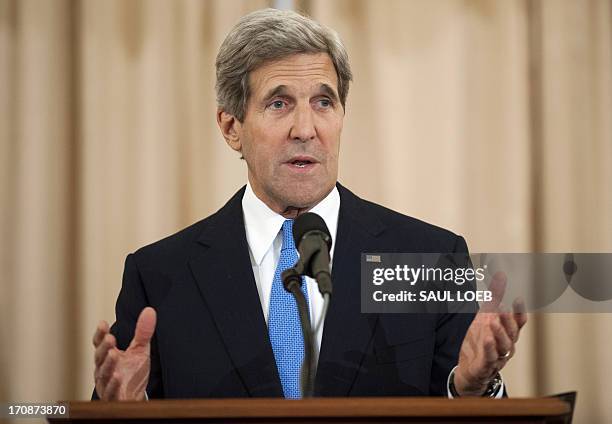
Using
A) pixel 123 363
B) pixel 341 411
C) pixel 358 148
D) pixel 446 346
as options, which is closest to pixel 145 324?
pixel 123 363

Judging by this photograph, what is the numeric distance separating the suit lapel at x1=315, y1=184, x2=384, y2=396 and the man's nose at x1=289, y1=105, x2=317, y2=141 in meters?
0.20

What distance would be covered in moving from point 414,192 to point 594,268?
2.00 feet

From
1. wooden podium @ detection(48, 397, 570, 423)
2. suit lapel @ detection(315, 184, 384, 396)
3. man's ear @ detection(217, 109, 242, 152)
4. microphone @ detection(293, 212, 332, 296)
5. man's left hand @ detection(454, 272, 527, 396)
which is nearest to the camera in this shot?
wooden podium @ detection(48, 397, 570, 423)

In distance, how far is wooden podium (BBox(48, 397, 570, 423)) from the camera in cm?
134

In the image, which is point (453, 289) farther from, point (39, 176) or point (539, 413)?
point (39, 176)

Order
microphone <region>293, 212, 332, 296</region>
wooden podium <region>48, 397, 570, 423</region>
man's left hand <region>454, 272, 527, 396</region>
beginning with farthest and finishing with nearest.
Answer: man's left hand <region>454, 272, 527, 396</region> < microphone <region>293, 212, 332, 296</region> < wooden podium <region>48, 397, 570, 423</region>

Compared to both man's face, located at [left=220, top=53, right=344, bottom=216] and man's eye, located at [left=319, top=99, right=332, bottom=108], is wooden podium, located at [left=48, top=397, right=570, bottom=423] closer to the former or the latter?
man's face, located at [left=220, top=53, right=344, bottom=216]

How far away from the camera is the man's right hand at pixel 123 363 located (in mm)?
1614

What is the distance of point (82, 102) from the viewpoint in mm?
2936

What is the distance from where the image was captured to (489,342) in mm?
1593

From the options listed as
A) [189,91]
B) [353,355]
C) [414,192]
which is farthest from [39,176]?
[353,355]

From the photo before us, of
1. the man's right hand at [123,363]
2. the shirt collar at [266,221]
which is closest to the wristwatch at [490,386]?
the shirt collar at [266,221]

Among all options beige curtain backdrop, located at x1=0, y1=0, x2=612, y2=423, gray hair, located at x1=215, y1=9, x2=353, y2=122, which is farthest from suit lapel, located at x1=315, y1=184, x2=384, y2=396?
beige curtain backdrop, located at x1=0, y1=0, x2=612, y2=423

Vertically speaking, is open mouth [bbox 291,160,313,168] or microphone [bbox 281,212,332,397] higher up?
open mouth [bbox 291,160,313,168]
